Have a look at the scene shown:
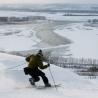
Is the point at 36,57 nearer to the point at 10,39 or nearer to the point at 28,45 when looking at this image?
the point at 28,45

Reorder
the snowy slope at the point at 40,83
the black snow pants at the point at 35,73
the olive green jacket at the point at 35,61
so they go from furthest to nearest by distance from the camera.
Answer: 1. the black snow pants at the point at 35,73
2. the olive green jacket at the point at 35,61
3. the snowy slope at the point at 40,83

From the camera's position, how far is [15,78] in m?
8.85

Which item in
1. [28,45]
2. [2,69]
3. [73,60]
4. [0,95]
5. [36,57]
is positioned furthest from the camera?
[28,45]

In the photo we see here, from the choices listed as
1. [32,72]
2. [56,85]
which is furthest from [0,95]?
[56,85]

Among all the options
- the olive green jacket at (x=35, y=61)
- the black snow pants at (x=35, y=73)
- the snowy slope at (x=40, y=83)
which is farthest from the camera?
the black snow pants at (x=35, y=73)

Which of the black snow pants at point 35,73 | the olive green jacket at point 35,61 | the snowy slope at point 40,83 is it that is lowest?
the snowy slope at point 40,83

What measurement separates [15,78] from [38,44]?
62.5 feet

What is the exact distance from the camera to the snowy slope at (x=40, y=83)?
7.41 metres

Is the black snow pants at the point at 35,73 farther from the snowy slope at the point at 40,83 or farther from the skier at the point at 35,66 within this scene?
the snowy slope at the point at 40,83

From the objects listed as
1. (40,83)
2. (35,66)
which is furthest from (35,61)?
(40,83)

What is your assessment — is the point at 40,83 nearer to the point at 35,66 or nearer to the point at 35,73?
the point at 35,73

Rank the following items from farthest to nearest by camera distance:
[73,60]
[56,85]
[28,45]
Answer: [28,45]
[73,60]
[56,85]

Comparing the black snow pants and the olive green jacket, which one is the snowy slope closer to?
the black snow pants

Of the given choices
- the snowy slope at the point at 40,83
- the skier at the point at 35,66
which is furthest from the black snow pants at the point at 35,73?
the snowy slope at the point at 40,83
